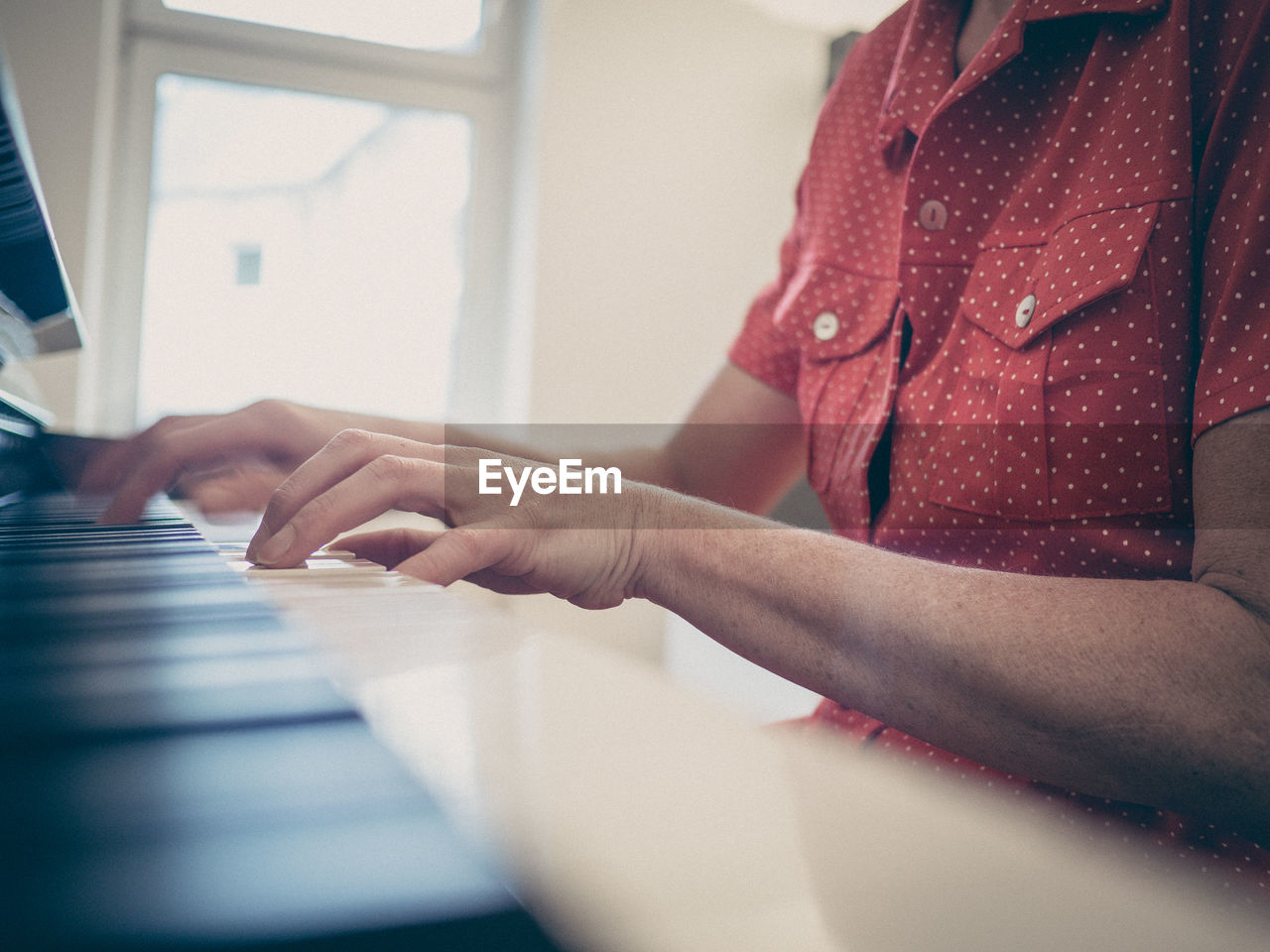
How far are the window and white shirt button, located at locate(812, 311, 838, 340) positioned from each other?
1.75 m

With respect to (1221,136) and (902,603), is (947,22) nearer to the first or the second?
(1221,136)

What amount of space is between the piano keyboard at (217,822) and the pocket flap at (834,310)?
67 centimetres

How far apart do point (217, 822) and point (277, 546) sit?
37cm

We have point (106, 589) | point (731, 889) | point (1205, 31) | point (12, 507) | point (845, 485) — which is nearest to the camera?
point (106, 589)

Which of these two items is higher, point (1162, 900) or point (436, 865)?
point (436, 865)

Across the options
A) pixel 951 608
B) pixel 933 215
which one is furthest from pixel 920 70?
pixel 951 608

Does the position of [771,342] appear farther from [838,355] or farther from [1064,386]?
[1064,386]

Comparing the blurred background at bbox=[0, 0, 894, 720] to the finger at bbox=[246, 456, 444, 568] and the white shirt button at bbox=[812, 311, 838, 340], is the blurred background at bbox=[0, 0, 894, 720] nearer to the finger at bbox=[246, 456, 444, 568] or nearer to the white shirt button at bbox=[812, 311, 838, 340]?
the white shirt button at bbox=[812, 311, 838, 340]

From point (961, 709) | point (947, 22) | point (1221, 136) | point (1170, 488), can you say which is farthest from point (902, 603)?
point (947, 22)

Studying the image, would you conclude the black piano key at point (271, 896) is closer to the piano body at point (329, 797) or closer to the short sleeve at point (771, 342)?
the piano body at point (329, 797)

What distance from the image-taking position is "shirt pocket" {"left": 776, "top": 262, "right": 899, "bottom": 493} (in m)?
0.75

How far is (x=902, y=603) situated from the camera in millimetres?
469

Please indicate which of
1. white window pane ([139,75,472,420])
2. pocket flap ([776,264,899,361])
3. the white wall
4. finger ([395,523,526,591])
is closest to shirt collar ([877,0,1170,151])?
pocket flap ([776,264,899,361])

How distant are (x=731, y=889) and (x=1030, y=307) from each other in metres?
0.69
